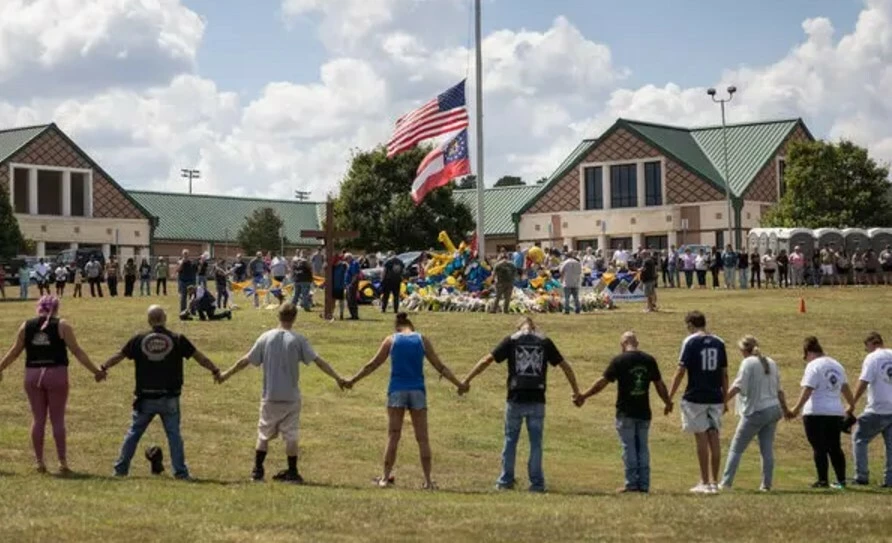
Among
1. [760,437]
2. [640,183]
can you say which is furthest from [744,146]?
[760,437]

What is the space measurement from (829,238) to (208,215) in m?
56.1

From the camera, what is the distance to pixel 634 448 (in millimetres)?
16219

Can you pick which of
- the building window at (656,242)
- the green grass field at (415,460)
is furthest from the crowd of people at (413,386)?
the building window at (656,242)

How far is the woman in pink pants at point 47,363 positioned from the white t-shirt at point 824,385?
27.7 ft

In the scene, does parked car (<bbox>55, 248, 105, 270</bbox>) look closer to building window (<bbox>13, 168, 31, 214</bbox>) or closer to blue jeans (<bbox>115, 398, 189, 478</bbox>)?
building window (<bbox>13, 168, 31, 214</bbox>)

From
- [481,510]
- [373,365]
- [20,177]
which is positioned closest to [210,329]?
[373,365]

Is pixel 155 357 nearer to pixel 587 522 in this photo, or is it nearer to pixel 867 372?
pixel 587 522

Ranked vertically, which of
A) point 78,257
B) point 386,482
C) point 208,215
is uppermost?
point 208,215

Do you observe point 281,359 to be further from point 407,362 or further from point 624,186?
point 624,186

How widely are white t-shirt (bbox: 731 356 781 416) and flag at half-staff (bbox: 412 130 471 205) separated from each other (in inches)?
943

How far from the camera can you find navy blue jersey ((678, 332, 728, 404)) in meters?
16.3

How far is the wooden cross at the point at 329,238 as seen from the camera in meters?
34.2

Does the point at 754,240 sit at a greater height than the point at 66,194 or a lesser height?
lesser

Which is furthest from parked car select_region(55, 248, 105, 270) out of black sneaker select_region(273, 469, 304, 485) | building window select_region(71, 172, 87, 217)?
black sneaker select_region(273, 469, 304, 485)
